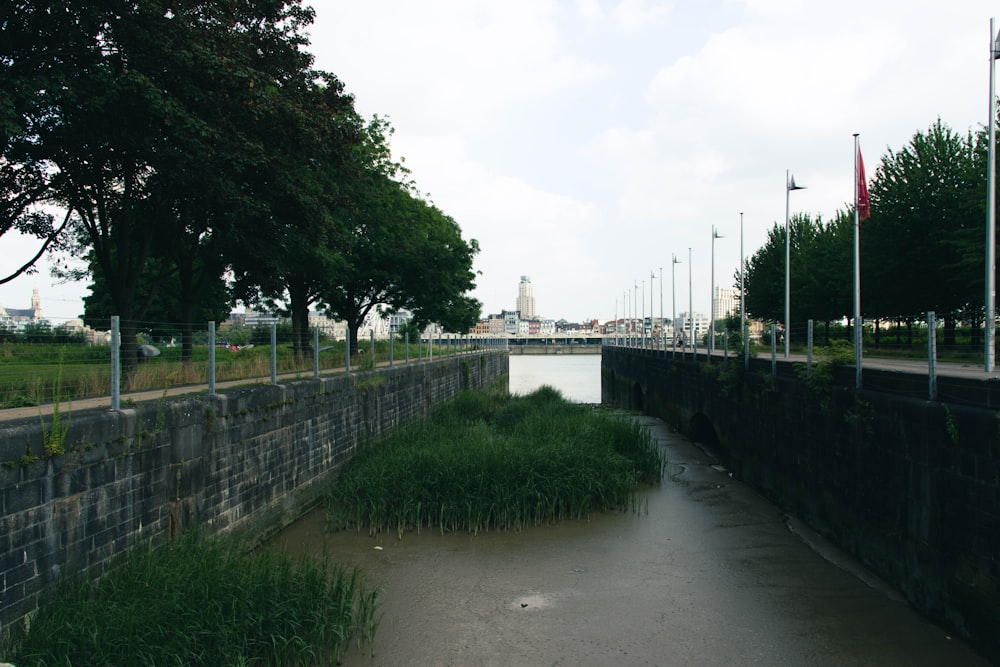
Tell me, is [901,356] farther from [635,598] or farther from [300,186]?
[300,186]

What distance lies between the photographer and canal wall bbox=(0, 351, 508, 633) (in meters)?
6.23

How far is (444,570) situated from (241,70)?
9.67 metres

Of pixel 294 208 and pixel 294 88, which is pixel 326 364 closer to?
pixel 294 208

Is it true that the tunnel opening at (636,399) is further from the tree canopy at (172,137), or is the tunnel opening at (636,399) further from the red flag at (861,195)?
the red flag at (861,195)

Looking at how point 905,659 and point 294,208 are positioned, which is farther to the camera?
point 294,208

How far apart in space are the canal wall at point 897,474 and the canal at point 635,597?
0.36 metres

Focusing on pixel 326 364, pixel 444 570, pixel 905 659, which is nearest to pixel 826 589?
pixel 905 659

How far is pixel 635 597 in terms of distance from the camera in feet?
30.4

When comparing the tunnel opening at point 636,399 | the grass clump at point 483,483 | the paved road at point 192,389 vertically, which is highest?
the paved road at point 192,389

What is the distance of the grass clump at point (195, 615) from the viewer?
5793 mm

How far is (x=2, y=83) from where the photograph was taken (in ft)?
36.4

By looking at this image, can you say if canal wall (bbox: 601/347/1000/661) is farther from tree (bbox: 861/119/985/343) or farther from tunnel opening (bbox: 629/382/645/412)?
tunnel opening (bbox: 629/382/645/412)

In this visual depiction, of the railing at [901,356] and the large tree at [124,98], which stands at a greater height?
the large tree at [124,98]

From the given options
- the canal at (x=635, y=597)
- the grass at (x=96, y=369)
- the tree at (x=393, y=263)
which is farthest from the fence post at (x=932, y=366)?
the tree at (x=393, y=263)
